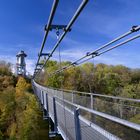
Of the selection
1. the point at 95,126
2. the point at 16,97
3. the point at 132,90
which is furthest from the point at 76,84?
the point at 95,126

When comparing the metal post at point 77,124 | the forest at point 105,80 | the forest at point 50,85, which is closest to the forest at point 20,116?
the forest at point 50,85

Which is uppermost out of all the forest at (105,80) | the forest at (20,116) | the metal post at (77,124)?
the forest at (105,80)

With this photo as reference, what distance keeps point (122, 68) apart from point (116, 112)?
98.0 feet

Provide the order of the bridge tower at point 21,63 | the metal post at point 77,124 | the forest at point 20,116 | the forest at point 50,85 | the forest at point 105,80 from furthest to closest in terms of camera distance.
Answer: the bridge tower at point 21,63 < the forest at point 20,116 < the forest at point 50,85 < the forest at point 105,80 < the metal post at point 77,124

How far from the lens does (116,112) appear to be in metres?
5.37

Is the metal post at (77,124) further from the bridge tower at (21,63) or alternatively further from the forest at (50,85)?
the bridge tower at (21,63)

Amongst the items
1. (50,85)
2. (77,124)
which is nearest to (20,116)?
(50,85)

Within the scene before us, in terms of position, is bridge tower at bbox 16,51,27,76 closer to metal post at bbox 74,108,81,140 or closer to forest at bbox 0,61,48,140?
forest at bbox 0,61,48,140

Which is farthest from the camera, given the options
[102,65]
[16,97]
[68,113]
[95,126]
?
[16,97]

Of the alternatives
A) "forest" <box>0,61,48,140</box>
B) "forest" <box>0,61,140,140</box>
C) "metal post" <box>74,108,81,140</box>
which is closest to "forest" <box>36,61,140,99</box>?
"forest" <box>0,61,140,140</box>

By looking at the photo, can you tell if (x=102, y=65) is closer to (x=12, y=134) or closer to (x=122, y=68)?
(x=122, y=68)

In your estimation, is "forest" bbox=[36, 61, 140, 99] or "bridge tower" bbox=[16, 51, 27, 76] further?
"bridge tower" bbox=[16, 51, 27, 76]

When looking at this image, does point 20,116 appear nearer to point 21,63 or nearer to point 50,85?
point 50,85

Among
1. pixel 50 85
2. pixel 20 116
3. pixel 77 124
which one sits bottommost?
pixel 20 116
